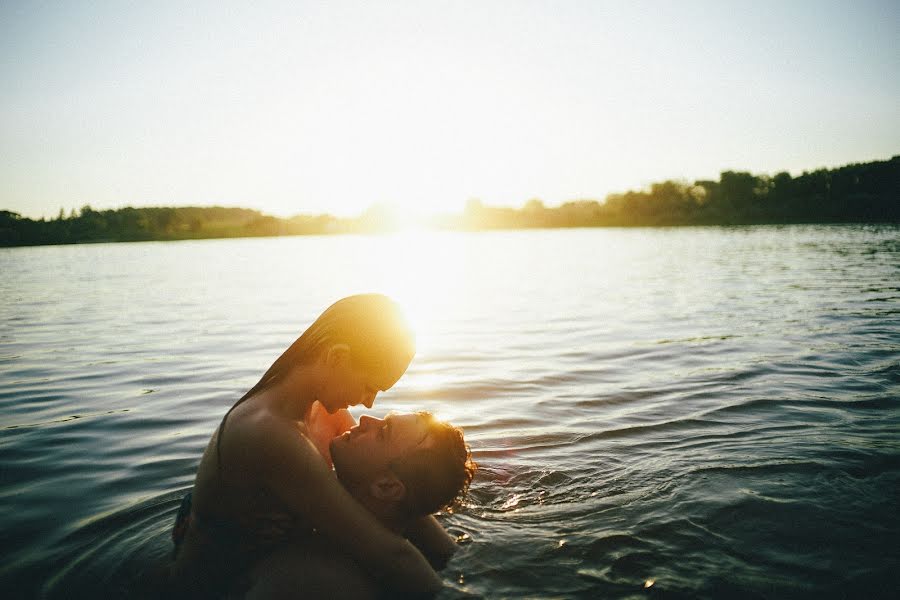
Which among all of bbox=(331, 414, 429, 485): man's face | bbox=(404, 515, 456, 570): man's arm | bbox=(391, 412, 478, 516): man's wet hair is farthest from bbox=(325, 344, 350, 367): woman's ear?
bbox=(404, 515, 456, 570): man's arm

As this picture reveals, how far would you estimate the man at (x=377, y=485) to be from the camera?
354 centimetres

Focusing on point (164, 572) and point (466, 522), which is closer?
point (164, 572)

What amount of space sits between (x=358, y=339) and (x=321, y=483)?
88 centimetres

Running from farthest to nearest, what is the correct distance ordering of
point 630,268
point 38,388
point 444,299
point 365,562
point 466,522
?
1. point 630,268
2. point 444,299
3. point 38,388
4. point 466,522
5. point 365,562

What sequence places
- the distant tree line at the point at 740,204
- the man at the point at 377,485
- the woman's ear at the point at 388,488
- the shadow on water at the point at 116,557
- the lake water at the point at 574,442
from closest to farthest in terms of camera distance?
the man at the point at 377,485
the woman's ear at the point at 388,488
the shadow on water at the point at 116,557
the lake water at the point at 574,442
the distant tree line at the point at 740,204

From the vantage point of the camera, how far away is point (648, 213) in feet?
545

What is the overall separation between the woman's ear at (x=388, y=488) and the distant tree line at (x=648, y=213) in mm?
113927

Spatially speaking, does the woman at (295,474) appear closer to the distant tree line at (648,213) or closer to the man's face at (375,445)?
the man's face at (375,445)

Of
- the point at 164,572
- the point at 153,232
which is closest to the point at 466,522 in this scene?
the point at 164,572

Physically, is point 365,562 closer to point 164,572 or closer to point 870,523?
point 164,572

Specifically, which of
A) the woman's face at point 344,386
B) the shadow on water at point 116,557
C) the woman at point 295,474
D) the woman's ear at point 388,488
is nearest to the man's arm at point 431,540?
the woman at point 295,474

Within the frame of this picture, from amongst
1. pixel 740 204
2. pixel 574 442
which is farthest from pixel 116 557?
pixel 740 204

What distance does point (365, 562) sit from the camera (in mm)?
3441

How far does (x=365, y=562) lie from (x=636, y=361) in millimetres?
8886
